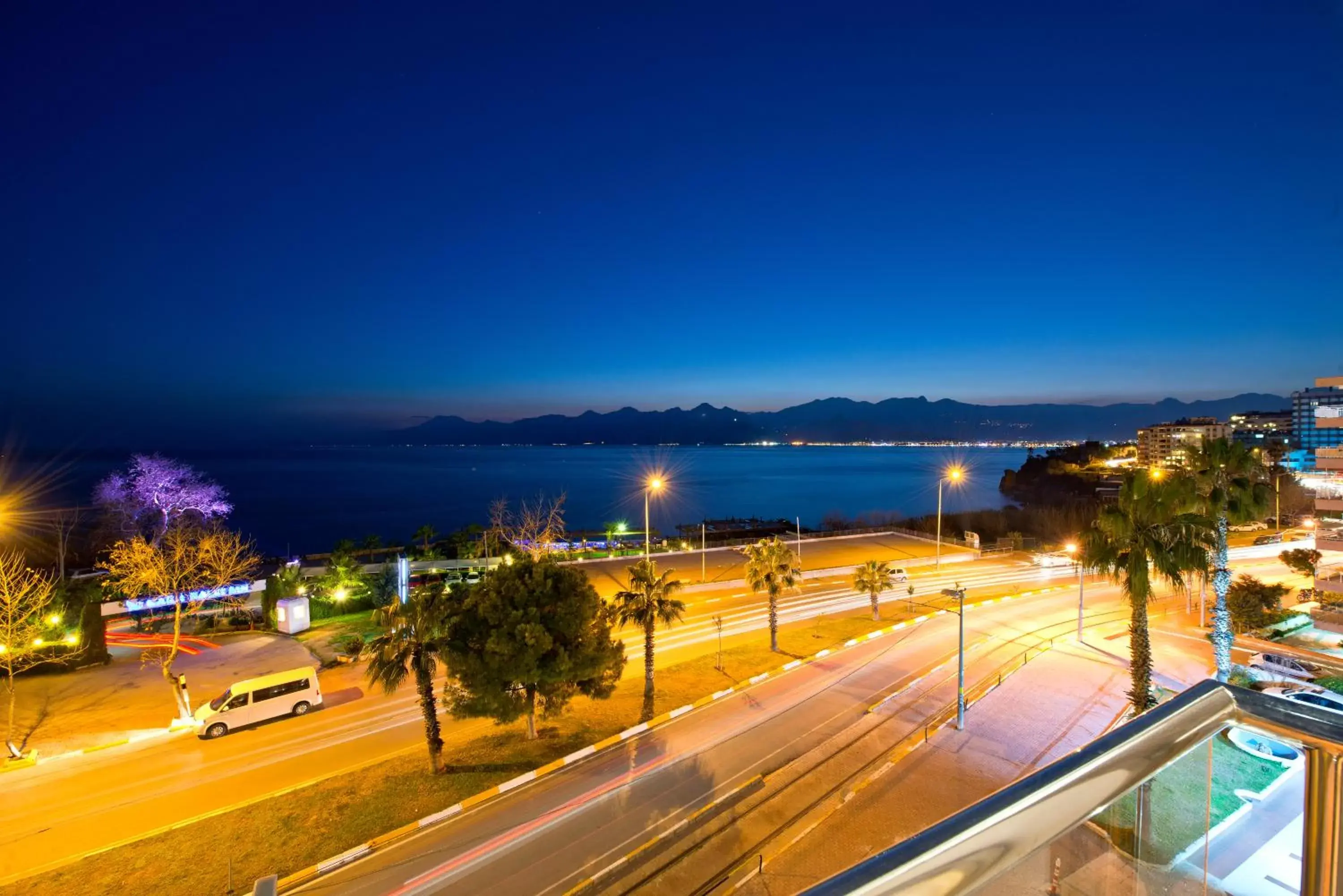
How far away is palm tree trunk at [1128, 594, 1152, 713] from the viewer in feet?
48.0

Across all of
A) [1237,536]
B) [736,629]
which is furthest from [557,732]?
[1237,536]

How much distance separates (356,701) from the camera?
19.3 meters

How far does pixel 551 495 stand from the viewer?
334ft

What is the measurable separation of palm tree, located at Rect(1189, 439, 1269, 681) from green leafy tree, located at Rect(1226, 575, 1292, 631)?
7.43 m

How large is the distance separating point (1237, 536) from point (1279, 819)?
58.6 m

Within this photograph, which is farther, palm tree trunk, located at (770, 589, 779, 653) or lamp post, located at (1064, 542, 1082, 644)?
lamp post, located at (1064, 542, 1082, 644)

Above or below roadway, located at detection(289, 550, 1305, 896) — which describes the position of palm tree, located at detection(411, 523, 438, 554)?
above

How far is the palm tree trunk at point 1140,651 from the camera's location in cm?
1462

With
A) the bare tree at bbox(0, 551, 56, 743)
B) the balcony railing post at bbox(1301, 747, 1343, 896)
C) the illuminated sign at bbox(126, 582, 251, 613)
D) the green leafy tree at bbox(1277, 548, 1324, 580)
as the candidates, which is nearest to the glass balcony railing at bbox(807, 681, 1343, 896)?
the balcony railing post at bbox(1301, 747, 1343, 896)

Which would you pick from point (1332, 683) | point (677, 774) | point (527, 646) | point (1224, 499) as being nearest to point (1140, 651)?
point (1224, 499)

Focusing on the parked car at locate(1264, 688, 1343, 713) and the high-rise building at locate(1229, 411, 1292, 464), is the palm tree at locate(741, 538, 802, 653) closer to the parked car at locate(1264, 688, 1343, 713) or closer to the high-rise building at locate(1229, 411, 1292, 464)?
the parked car at locate(1264, 688, 1343, 713)

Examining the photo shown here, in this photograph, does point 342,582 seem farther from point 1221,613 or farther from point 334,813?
point 1221,613

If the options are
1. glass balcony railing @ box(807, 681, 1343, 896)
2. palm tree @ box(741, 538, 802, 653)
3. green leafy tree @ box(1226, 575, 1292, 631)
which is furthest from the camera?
green leafy tree @ box(1226, 575, 1292, 631)

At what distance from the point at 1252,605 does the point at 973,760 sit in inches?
679
